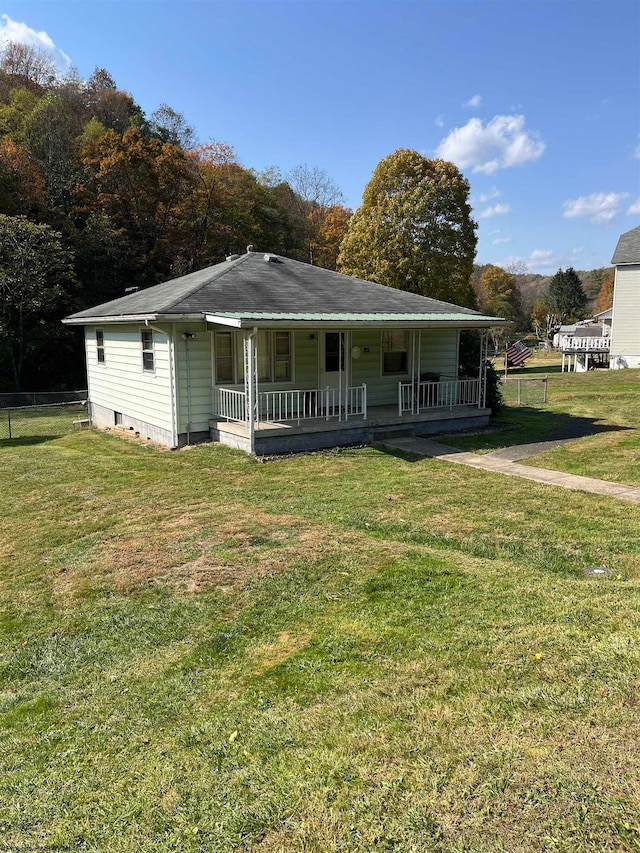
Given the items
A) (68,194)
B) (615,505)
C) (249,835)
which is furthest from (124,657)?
(68,194)

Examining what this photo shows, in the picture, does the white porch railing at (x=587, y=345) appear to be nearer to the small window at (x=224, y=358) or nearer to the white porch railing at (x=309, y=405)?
the white porch railing at (x=309, y=405)

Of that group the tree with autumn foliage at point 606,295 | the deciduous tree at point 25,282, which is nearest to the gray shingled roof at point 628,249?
the deciduous tree at point 25,282

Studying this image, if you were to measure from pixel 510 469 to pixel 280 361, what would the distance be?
5.82m

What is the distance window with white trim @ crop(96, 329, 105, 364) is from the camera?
1671 cm

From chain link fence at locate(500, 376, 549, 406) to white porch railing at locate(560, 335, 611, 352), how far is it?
10225 millimetres

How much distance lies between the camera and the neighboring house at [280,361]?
37.6ft

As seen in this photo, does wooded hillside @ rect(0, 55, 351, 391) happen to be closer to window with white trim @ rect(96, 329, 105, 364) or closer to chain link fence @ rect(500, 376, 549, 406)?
window with white trim @ rect(96, 329, 105, 364)

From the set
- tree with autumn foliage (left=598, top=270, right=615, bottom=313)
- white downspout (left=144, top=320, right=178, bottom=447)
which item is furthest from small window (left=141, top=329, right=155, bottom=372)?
tree with autumn foliage (left=598, top=270, right=615, bottom=313)

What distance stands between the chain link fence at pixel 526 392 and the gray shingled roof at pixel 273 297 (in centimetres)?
522

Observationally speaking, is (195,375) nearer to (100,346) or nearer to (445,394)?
(100,346)

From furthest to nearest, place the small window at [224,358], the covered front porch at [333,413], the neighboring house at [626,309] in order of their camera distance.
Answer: the neighboring house at [626,309] < the small window at [224,358] < the covered front porch at [333,413]

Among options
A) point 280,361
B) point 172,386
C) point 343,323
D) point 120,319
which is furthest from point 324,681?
point 120,319

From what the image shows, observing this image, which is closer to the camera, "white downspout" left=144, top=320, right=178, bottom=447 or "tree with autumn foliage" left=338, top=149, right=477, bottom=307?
"white downspout" left=144, top=320, right=178, bottom=447

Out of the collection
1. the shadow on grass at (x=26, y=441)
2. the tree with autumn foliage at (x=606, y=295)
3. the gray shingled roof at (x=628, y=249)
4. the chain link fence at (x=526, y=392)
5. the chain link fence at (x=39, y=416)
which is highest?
the tree with autumn foliage at (x=606, y=295)
